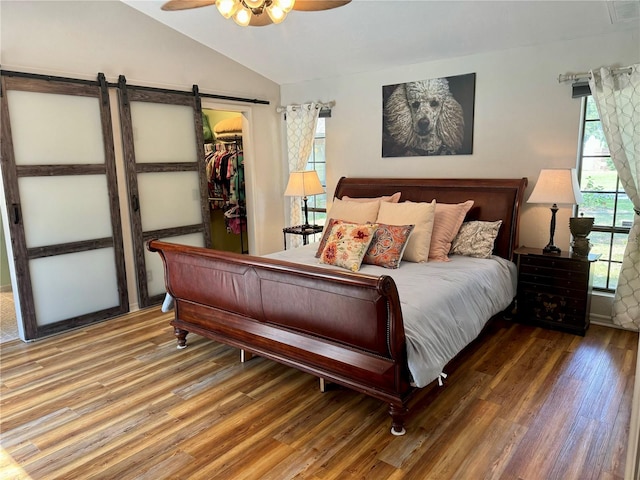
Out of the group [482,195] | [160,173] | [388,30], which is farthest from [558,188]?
[160,173]

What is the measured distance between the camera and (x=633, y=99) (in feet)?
10.8

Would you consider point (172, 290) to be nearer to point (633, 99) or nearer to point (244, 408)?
point (244, 408)

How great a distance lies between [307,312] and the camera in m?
2.54

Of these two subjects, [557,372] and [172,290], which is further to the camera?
[172,290]

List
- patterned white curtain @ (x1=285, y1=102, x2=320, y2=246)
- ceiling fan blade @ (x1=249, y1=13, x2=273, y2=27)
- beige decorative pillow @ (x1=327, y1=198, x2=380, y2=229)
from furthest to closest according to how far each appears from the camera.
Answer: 1. patterned white curtain @ (x1=285, y1=102, x2=320, y2=246)
2. beige decorative pillow @ (x1=327, y1=198, x2=380, y2=229)
3. ceiling fan blade @ (x1=249, y1=13, x2=273, y2=27)

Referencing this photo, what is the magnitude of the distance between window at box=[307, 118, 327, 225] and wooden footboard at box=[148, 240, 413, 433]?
2.62m

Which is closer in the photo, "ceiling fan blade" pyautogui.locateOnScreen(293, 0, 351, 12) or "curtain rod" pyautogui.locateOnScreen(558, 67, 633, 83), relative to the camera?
"ceiling fan blade" pyautogui.locateOnScreen(293, 0, 351, 12)

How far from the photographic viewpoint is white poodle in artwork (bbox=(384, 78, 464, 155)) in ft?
14.1

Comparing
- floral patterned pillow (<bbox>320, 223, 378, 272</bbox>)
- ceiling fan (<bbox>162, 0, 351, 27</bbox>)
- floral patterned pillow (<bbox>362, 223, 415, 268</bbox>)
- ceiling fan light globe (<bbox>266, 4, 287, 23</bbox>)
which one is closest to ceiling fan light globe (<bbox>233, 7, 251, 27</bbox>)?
ceiling fan (<bbox>162, 0, 351, 27</bbox>)

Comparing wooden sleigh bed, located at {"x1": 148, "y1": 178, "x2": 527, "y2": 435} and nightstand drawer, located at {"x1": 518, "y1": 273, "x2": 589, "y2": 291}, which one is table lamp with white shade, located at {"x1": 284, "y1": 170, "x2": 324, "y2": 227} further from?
nightstand drawer, located at {"x1": 518, "y1": 273, "x2": 589, "y2": 291}

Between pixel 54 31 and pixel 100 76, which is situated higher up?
pixel 54 31

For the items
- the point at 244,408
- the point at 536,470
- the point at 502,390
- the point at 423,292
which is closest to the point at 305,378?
the point at 244,408

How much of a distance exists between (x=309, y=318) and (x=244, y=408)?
69 cm

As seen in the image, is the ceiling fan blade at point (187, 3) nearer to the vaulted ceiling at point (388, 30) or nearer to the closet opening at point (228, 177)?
the vaulted ceiling at point (388, 30)
